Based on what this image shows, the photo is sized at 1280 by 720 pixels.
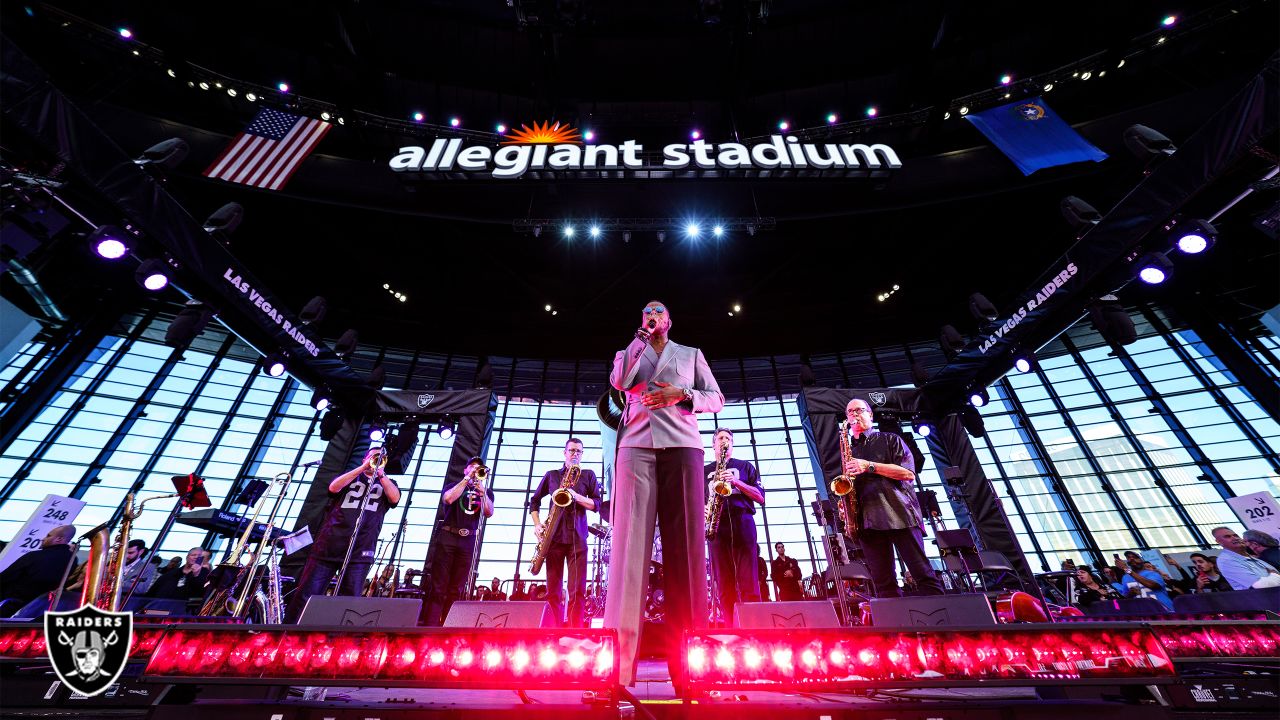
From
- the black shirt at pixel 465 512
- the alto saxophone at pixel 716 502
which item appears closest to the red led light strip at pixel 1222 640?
the alto saxophone at pixel 716 502

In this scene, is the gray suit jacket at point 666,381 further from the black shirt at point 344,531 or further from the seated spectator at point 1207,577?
the seated spectator at point 1207,577

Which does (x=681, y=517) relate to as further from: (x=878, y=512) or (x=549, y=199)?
(x=549, y=199)

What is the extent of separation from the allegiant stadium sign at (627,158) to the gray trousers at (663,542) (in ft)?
23.4

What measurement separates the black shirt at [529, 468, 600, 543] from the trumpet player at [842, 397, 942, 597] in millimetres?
3030

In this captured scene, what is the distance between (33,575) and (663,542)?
25.6ft

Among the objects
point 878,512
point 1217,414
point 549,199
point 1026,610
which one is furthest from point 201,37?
Answer: point 1217,414

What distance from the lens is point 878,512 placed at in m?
4.14

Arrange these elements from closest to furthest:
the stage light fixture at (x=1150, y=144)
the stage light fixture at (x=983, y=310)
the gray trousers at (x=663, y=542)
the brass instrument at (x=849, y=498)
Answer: the gray trousers at (x=663, y=542) < the brass instrument at (x=849, y=498) < the stage light fixture at (x=1150, y=144) < the stage light fixture at (x=983, y=310)

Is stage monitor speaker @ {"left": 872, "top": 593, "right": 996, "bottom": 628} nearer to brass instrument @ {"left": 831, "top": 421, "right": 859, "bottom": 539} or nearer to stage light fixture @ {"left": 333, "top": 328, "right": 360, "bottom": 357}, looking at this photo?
brass instrument @ {"left": 831, "top": 421, "right": 859, "bottom": 539}

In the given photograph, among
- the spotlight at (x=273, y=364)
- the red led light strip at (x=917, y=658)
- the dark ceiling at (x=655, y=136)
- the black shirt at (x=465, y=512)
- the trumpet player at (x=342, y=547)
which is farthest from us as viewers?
the dark ceiling at (x=655, y=136)

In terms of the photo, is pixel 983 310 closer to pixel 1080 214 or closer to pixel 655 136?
pixel 1080 214

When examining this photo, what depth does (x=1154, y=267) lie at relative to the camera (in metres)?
5.67

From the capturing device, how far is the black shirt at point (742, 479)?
516cm

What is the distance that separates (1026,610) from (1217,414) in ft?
41.0
